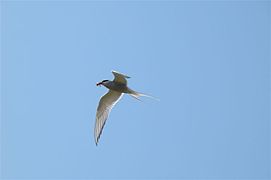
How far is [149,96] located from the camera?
1062cm

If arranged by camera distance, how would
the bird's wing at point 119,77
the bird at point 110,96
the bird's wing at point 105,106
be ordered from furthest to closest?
the bird's wing at point 105,106, the bird at point 110,96, the bird's wing at point 119,77

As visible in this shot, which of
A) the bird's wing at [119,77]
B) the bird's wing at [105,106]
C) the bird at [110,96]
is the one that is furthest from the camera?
the bird's wing at [105,106]

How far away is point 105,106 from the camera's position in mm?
12828

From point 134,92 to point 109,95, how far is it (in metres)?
→ 1.09

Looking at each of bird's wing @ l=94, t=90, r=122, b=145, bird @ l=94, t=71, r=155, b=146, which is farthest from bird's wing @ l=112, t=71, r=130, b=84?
bird's wing @ l=94, t=90, r=122, b=145

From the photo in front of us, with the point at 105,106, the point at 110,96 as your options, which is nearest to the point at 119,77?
the point at 110,96

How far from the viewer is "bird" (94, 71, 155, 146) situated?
39.0ft

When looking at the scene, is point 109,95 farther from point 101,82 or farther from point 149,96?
point 149,96

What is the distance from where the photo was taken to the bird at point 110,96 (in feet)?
39.0

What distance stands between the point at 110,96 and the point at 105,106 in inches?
12.2

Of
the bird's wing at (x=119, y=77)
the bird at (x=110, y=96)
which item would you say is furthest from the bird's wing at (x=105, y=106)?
the bird's wing at (x=119, y=77)

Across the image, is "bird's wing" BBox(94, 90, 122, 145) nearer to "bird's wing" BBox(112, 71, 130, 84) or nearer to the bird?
the bird

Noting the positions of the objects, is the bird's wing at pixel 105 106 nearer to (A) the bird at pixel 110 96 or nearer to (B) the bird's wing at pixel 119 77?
(A) the bird at pixel 110 96

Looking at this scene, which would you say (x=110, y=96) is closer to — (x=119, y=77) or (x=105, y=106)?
(x=105, y=106)
